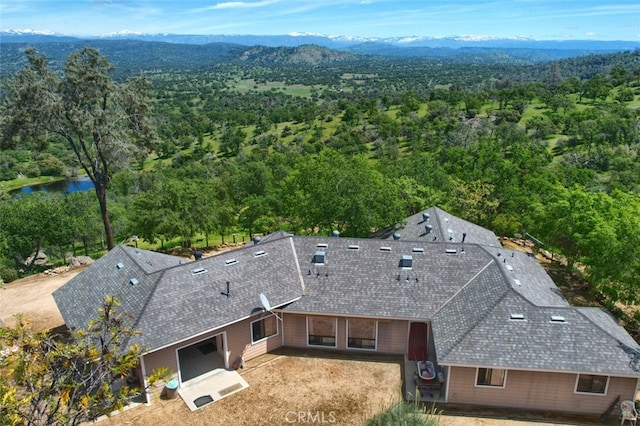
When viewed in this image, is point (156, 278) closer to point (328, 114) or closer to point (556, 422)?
point (556, 422)

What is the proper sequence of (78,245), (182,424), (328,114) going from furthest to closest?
(328,114)
(78,245)
(182,424)

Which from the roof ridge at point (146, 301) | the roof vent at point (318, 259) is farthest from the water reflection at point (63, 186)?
the roof vent at point (318, 259)

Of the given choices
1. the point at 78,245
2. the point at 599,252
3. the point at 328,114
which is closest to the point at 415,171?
the point at 599,252

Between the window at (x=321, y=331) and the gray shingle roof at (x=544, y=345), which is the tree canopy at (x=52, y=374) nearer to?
the gray shingle roof at (x=544, y=345)

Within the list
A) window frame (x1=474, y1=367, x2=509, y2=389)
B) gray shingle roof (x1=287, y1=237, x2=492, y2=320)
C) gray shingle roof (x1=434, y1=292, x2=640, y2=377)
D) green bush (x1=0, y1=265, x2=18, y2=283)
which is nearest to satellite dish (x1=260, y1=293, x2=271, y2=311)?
gray shingle roof (x1=287, y1=237, x2=492, y2=320)

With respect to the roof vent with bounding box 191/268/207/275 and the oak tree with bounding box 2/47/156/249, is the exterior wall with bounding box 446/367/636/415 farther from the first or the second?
the oak tree with bounding box 2/47/156/249

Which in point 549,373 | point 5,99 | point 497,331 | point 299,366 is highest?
point 5,99

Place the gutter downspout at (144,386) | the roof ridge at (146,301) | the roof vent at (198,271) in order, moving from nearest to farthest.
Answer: the gutter downspout at (144,386) → the roof ridge at (146,301) → the roof vent at (198,271)
